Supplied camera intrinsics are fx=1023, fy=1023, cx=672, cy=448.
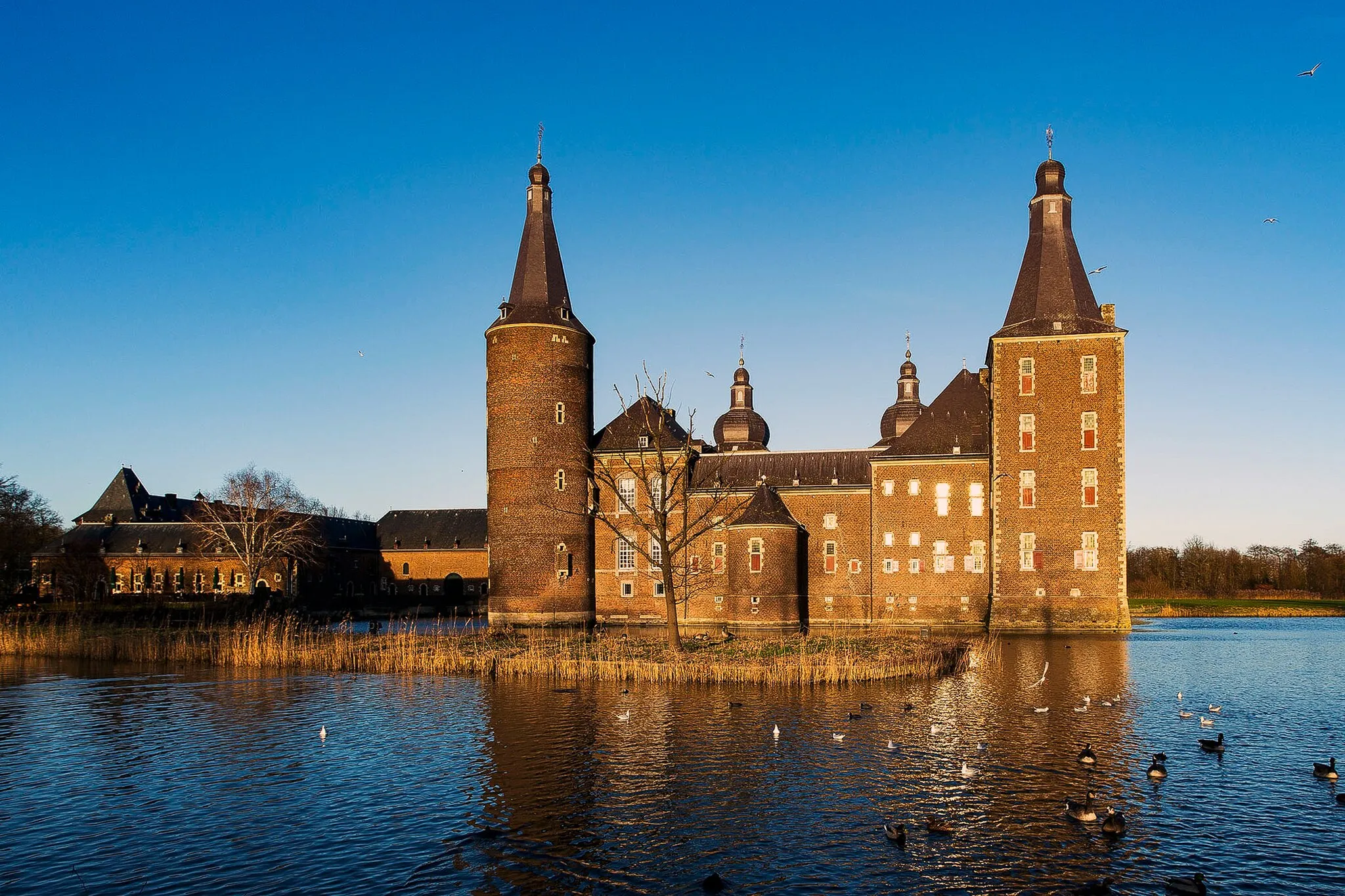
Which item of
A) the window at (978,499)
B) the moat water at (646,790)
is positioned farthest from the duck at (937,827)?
the window at (978,499)

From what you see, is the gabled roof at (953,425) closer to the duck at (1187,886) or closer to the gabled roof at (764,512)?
the gabled roof at (764,512)

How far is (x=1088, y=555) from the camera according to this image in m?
40.9

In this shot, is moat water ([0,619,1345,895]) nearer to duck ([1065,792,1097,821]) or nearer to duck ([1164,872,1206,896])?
duck ([1065,792,1097,821])

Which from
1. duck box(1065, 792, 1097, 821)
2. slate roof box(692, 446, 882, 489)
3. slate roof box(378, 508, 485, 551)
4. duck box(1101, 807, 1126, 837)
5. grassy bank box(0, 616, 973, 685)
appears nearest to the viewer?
duck box(1101, 807, 1126, 837)

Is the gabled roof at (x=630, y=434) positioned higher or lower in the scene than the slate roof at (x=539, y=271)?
lower

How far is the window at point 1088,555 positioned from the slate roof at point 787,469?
30.2ft

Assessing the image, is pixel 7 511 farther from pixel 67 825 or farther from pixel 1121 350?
pixel 1121 350

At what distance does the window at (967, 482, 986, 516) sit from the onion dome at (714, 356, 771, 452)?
1349 cm

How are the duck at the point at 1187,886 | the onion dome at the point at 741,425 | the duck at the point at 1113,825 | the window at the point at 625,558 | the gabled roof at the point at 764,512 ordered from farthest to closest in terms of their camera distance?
the onion dome at the point at 741,425 < the window at the point at 625,558 < the gabled roof at the point at 764,512 < the duck at the point at 1113,825 < the duck at the point at 1187,886

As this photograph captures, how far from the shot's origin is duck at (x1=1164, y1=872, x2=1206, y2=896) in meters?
9.59

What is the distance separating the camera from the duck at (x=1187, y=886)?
9.59 m

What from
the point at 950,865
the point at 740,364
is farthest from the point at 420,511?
the point at 950,865

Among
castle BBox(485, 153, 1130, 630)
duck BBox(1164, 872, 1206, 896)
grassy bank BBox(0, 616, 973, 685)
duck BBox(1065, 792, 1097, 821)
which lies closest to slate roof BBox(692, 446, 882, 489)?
castle BBox(485, 153, 1130, 630)

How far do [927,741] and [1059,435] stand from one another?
27793 mm
